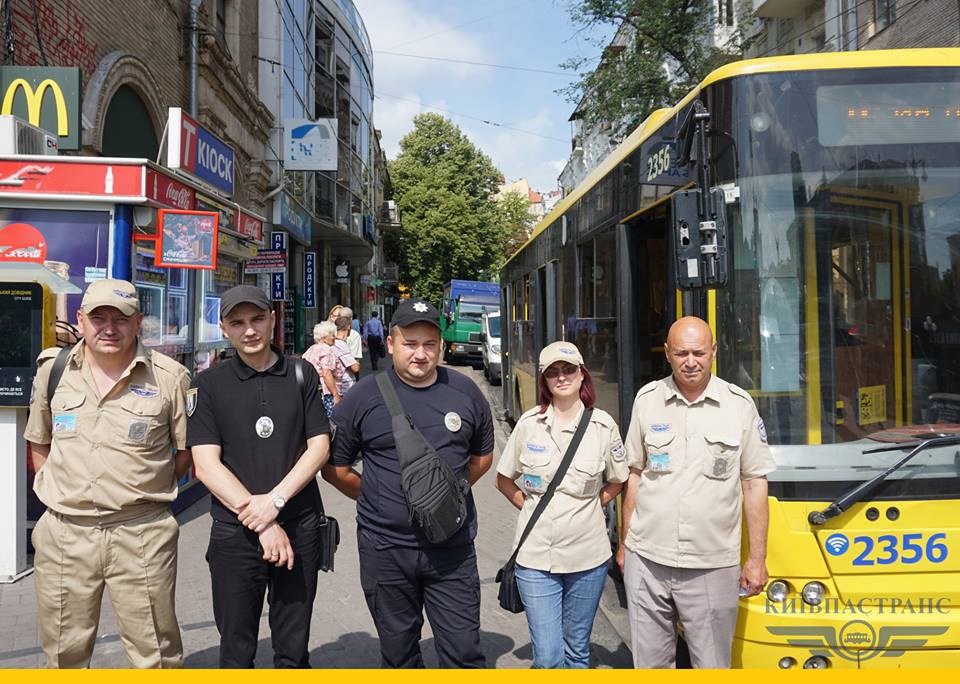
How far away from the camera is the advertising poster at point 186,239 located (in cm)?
729

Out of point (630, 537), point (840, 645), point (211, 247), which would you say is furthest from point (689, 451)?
point (211, 247)

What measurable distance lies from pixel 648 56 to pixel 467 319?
37.5ft

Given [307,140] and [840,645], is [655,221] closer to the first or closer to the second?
[840,645]

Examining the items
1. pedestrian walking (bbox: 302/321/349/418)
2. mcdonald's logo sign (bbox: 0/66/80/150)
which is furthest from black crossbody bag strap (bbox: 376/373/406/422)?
mcdonald's logo sign (bbox: 0/66/80/150)

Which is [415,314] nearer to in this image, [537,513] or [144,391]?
[537,513]

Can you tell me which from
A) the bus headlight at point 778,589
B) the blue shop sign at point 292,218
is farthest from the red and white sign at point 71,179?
the blue shop sign at point 292,218

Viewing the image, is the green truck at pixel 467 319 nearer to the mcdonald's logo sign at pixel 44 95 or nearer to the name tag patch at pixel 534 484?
the mcdonald's logo sign at pixel 44 95

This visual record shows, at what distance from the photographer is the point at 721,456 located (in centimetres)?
314

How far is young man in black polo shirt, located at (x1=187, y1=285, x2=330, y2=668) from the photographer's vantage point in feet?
10.2

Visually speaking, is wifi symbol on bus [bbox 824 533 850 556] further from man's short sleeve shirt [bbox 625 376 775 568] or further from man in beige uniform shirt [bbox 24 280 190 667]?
man in beige uniform shirt [bbox 24 280 190 667]

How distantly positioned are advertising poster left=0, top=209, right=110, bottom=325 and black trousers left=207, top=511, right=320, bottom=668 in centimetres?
452

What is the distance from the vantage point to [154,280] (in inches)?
307

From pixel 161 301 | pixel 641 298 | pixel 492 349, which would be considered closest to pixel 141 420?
pixel 641 298

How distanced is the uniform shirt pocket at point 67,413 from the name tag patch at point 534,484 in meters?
1.76
